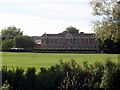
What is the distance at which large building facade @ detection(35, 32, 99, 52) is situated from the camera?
124 metres

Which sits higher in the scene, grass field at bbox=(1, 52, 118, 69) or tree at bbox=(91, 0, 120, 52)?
tree at bbox=(91, 0, 120, 52)

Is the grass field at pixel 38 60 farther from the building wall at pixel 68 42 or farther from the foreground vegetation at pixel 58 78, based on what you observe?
the building wall at pixel 68 42

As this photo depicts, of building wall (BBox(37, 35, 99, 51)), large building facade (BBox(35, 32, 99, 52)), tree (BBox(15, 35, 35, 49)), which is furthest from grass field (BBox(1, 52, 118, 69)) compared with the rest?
large building facade (BBox(35, 32, 99, 52))

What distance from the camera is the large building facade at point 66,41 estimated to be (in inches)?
4884

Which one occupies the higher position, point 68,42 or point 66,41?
point 66,41

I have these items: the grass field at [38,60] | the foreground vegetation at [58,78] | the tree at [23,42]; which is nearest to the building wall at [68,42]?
the tree at [23,42]

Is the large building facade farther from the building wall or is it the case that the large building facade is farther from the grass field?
the grass field

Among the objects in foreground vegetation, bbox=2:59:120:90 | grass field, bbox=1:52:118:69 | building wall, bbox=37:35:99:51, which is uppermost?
building wall, bbox=37:35:99:51

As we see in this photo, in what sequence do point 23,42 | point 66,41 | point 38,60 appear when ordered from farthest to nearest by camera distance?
1. point 66,41
2. point 23,42
3. point 38,60

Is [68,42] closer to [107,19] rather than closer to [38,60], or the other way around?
Answer: [38,60]

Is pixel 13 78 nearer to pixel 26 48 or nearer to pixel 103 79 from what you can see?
pixel 103 79

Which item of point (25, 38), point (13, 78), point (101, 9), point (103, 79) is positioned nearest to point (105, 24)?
point (101, 9)

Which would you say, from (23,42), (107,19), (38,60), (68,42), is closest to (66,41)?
(68,42)

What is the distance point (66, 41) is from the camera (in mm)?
127812
